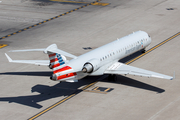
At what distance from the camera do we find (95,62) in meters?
35.1

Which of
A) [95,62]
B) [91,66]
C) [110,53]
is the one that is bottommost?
[91,66]

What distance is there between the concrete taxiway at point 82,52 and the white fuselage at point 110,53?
1.82 meters

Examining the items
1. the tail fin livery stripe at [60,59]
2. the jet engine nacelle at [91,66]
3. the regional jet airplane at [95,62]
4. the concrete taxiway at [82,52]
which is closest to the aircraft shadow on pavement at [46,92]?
the concrete taxiway at [82,52]

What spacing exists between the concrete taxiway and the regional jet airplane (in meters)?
1.72

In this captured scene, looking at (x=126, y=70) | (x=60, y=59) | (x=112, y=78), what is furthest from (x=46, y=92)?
(x=126, y=70)

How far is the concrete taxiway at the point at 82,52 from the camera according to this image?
104 feet

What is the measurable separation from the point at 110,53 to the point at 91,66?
15.7 ft

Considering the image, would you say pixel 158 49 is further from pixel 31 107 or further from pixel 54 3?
pixel 54 3

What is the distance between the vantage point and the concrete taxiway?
3175cm

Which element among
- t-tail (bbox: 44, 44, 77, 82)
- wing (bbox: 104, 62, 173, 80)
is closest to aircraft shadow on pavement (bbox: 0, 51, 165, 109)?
wing (bbox: 104, 62, 173, 80)

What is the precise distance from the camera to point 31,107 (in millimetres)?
32812

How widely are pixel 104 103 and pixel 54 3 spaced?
137 feet

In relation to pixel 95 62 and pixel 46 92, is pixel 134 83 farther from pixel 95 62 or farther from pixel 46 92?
pixel 46 92

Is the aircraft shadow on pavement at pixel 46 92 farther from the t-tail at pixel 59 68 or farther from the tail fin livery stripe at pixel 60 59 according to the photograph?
the tail fin livery stripe at pixel 60 59
